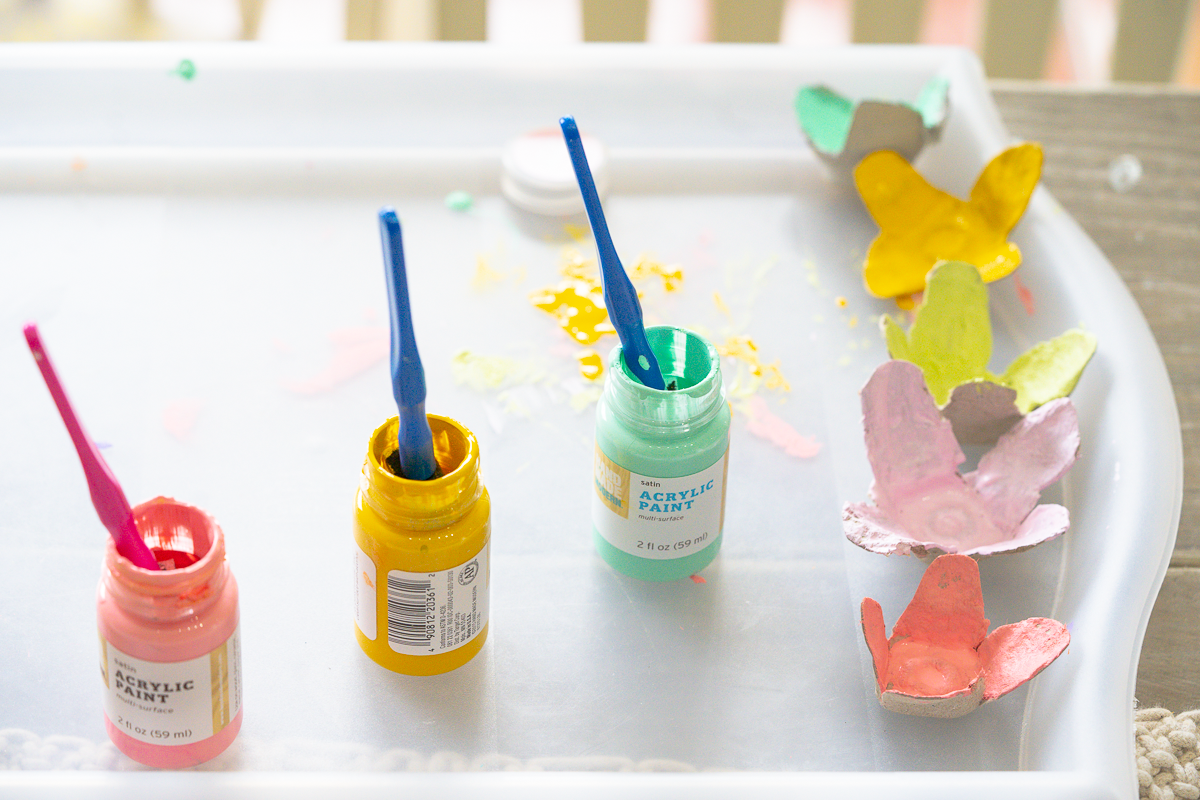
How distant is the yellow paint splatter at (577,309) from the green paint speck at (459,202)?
11cm

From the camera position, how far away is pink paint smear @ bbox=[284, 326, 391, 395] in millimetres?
799

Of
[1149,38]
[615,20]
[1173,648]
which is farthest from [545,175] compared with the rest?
[1149,38]

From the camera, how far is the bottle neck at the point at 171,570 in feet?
1.71

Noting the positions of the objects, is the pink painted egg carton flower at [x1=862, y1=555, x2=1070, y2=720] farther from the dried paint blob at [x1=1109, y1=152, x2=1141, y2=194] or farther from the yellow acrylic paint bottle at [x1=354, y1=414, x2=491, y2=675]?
the dried paint blob at [x1=1109, y1=152, x2=1141, y2=194]

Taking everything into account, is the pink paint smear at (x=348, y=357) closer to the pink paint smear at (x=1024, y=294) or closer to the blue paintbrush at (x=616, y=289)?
the blue paintbrush at (x=616, y=289)

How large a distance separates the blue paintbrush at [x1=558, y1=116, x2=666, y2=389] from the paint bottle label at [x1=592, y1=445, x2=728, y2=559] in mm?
51

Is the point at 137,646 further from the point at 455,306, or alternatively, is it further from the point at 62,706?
the point at 455,306

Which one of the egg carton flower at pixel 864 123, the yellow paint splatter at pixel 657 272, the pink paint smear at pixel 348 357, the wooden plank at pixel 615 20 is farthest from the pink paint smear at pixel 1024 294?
the wooden plank at pixel 615 20

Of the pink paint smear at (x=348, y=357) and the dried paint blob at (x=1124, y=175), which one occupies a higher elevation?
the dried paint blob at (x=1124, y=175)

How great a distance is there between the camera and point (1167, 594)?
2.34ft

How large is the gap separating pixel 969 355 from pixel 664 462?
260 mm

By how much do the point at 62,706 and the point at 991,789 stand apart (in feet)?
1.45

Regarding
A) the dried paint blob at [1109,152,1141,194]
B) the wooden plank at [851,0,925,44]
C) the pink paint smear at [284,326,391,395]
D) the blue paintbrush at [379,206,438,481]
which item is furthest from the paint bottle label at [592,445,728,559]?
the wooden plank at [851,0,925,44]

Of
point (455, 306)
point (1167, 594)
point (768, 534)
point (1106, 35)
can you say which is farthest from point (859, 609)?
point (1106, 35)
